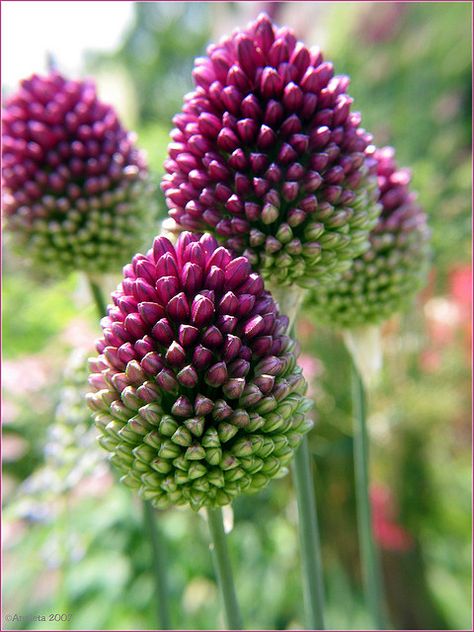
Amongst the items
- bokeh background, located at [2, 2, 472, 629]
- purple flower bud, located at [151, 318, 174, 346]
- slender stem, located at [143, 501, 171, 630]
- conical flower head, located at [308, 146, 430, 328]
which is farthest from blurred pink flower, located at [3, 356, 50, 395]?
purple flower bud, located at [151, 318, 174, 346]

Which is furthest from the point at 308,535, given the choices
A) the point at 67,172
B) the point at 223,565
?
the point at 67,172

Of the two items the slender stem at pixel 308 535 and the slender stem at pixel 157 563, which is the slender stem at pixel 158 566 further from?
the slender stem at pixel 308 535

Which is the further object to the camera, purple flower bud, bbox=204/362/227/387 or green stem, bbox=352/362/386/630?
green stem, bbox=352/362/386/630

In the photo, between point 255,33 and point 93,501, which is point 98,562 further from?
point 255,33

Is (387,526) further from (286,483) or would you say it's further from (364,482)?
(364,482)

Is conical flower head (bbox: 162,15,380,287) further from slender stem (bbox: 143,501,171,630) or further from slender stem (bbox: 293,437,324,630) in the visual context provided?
slender stem (bbox: 143,501,171,630)

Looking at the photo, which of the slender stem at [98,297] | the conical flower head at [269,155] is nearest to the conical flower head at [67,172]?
the slender stem at [98,297]

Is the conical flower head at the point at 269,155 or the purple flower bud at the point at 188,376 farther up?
the conical flower head at the point at 269,155
